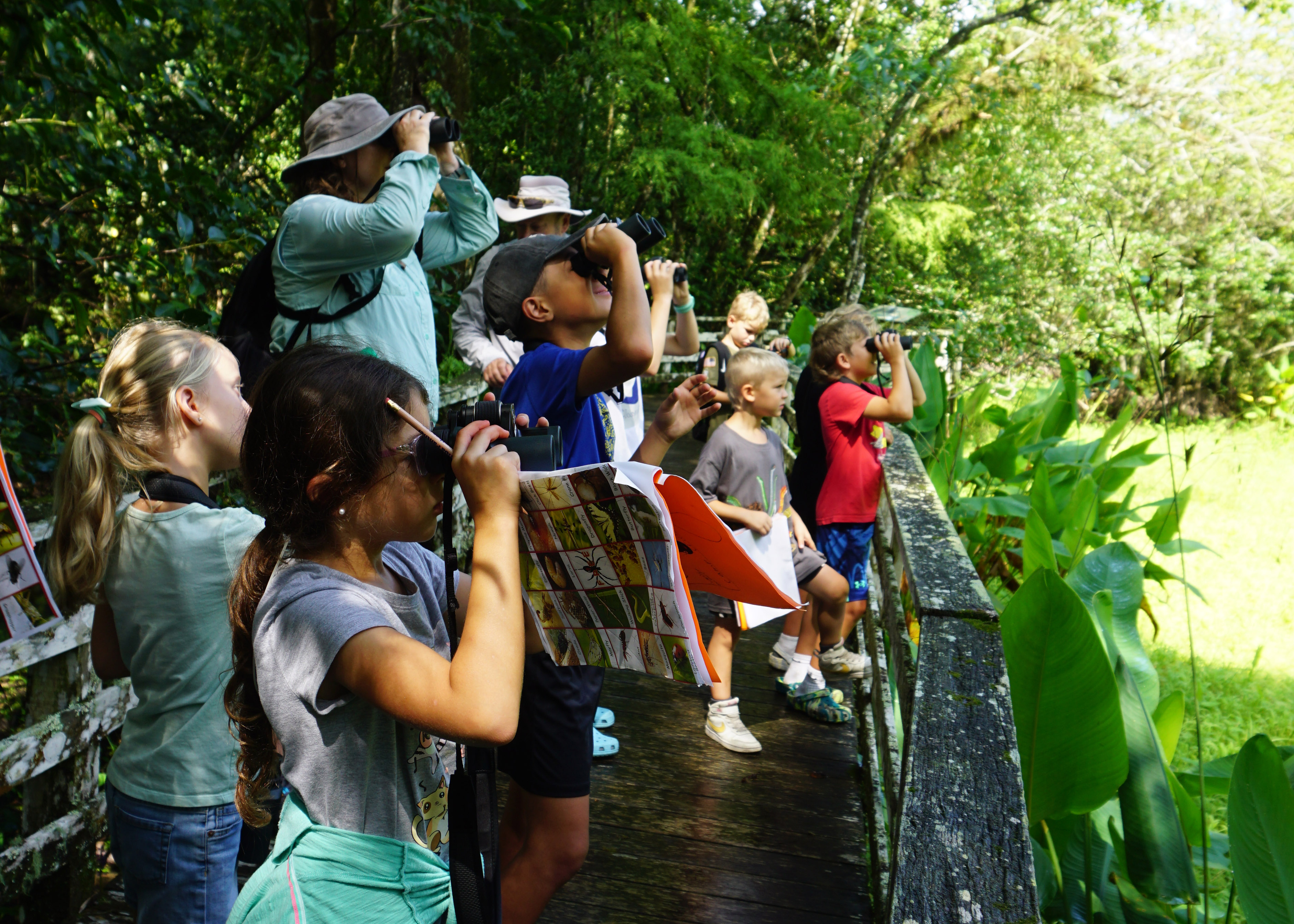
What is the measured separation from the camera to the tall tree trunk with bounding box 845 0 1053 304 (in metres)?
11.0

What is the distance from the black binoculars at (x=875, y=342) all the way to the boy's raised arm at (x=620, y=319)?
2159mm

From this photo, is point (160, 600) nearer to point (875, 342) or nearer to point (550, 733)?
point (550, 733)

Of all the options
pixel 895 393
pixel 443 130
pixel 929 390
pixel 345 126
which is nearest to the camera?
pixel 345 126

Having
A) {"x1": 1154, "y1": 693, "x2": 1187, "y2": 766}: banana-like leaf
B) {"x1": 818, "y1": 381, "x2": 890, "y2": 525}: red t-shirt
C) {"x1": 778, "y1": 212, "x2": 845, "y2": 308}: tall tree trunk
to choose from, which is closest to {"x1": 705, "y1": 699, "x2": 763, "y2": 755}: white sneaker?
{"x1": 818, "y1": 381, "x2": 890, "y2": 525}: red t-shirt

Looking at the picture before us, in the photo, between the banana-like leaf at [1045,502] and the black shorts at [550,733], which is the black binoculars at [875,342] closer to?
the banana-like leaf at [1045,502]

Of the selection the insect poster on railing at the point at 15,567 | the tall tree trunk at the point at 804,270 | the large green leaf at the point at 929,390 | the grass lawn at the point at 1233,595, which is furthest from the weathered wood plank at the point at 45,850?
the tall tree trunk at the point at 804,270

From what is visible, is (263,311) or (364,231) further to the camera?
(263,311)

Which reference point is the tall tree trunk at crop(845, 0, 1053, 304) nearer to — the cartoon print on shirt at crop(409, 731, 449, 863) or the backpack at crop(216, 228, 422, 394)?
the backpack at crop(216, 228, 422, 394)

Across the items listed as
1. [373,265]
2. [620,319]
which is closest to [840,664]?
[373,265]

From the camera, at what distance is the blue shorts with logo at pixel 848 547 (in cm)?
402

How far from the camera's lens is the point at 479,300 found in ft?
12.0

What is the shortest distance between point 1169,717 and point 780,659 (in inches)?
69.8

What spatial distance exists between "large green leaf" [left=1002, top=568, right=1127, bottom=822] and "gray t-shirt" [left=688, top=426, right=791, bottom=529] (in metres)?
1.50

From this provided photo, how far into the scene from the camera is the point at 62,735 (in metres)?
2.33
